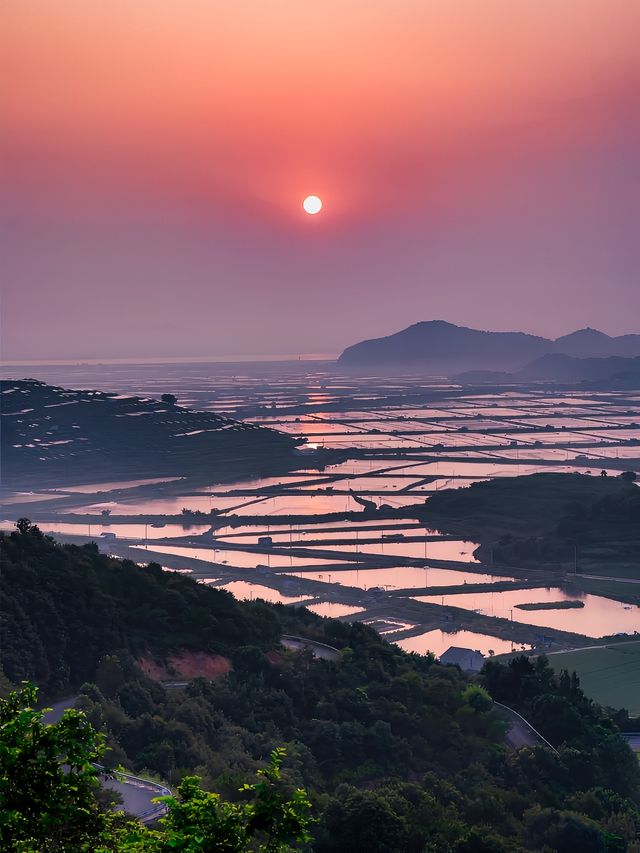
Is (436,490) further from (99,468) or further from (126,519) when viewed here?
(99,468)

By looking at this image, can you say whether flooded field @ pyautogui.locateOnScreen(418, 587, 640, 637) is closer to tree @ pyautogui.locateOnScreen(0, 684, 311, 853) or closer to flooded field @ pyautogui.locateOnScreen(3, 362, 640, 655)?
flooded field @ pyautogui.locateOnScreen(3, 362, 640, 655)

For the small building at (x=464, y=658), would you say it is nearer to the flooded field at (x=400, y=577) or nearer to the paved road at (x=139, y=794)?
the flooded field at (x=400, y=577)

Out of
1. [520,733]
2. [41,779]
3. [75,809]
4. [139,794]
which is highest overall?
[41,779]

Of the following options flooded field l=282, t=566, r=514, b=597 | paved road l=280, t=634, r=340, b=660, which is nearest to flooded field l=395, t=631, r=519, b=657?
flooded field l=282, t=566, r=514, b=597

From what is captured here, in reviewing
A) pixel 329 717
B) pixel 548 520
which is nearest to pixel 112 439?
pixel 548 520

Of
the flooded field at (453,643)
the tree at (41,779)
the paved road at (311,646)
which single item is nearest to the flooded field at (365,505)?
the flooded field at (453,643)

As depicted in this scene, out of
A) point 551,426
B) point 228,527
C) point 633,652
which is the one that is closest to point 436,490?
point 228,527

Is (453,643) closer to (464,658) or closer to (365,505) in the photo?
(464,658)
